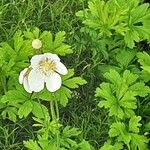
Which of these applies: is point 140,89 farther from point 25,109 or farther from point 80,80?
point 25,109

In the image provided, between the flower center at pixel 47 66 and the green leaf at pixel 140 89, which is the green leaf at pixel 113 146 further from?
the flower center at pixel 47 66

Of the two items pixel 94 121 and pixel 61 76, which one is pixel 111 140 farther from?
pixel 61 76

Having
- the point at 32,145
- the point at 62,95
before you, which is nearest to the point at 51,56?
the point at 62,95

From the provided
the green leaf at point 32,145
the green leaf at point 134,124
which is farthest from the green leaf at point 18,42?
the green leaf at point 134,124

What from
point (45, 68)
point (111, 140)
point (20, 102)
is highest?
point (45, 68)

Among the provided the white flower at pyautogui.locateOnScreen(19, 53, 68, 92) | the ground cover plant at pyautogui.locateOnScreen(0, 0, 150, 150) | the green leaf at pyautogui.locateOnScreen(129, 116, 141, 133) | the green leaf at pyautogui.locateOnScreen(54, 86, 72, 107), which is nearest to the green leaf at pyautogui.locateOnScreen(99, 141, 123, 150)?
the ground cover plant at pyautogui.locateOnScreen(0, 0, 150, 150)

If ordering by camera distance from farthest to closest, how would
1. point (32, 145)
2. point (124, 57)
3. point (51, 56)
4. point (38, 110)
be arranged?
point (124, 57) → point (38, 110) → point (32, 145) → point (51, 56)

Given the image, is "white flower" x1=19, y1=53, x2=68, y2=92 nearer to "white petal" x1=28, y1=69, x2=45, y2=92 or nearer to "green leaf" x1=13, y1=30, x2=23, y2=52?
"white petal" x1=28, y1=69, x2=45, y2=92

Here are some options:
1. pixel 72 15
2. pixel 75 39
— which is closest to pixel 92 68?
pixel 75 39
